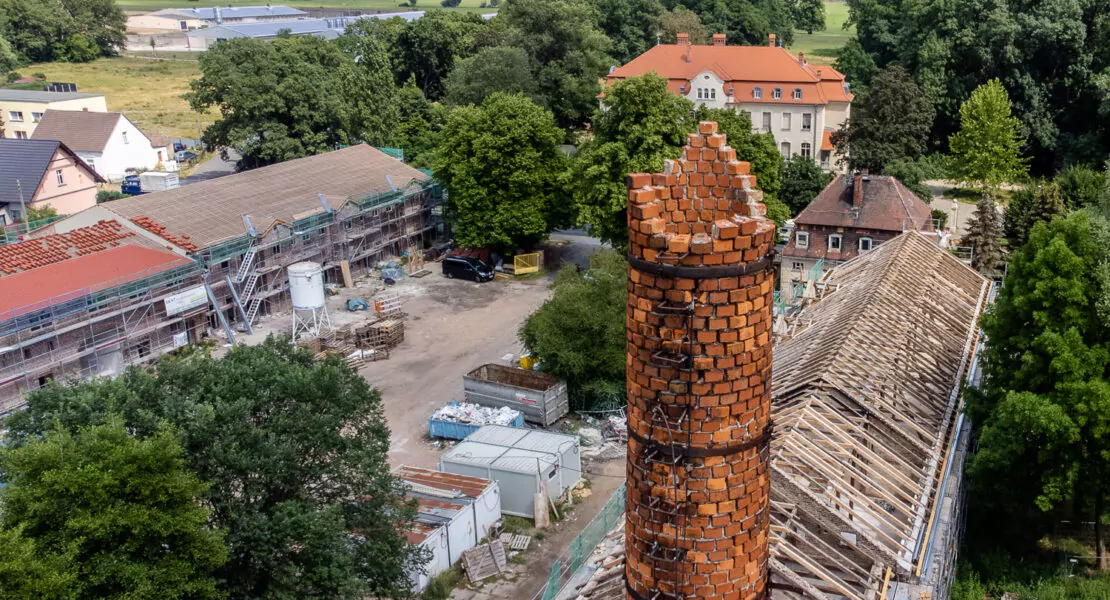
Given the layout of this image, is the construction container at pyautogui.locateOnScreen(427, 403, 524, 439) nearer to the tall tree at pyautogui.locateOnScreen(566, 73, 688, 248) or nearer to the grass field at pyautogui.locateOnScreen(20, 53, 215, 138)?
the tall tree at pyautogui.locateOnScreen(566, 73, 688, 248)

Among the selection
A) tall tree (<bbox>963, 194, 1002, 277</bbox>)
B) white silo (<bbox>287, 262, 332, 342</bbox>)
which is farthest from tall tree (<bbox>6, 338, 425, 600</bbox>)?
tall tree (<bbox>963, 194, 1002, 277</bbox>)

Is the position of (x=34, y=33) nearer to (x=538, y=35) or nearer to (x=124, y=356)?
(x=538, y=35)

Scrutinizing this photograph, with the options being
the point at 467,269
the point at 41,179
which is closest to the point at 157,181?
the point at 41,179


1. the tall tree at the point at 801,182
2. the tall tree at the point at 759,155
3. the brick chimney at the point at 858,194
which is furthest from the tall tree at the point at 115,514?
the tall tree at the point at 801,182

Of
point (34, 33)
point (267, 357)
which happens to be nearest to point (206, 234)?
point (267, 357)

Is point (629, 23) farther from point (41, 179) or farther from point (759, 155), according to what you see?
point (41, 179)

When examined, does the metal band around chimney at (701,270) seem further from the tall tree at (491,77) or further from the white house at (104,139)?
the white house at (104,139)
